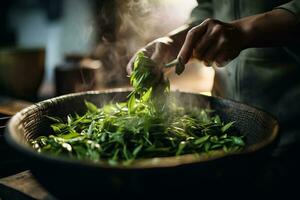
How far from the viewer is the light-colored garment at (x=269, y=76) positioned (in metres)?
2.97

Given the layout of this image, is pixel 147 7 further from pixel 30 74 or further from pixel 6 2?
pixel 6 2

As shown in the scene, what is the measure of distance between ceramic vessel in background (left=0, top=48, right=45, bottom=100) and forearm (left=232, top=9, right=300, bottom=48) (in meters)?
4.23

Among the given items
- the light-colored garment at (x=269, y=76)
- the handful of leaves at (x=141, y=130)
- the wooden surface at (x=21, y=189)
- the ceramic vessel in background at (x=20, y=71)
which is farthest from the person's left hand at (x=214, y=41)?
the ceramic vessel in background at (x=20, y=71)

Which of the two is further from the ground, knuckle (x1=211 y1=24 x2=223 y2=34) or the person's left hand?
knuckle (x1=211 y1=24 x2=223 y2=34)

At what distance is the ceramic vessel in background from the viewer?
18.8ft

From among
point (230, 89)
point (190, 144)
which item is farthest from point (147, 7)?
point (190, 144)

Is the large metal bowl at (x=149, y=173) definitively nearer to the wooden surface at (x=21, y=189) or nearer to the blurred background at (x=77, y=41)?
the wooden surface at (x=21, y=189)

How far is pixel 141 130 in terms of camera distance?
230 cm

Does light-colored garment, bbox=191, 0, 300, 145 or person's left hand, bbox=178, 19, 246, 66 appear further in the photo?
light-colored garment, bbox=191, 0, 300, 145

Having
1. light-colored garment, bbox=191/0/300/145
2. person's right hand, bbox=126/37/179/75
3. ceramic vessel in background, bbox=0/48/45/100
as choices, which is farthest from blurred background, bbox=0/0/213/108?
light-colored garment, bbox=191/0/300/145

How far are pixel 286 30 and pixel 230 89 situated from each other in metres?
1.04

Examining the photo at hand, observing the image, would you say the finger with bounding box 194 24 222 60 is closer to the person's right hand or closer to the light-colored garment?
the person's right hand

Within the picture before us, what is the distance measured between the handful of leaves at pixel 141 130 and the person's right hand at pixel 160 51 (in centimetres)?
17

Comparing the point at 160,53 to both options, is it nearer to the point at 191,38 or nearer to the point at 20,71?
the point at 191,38
